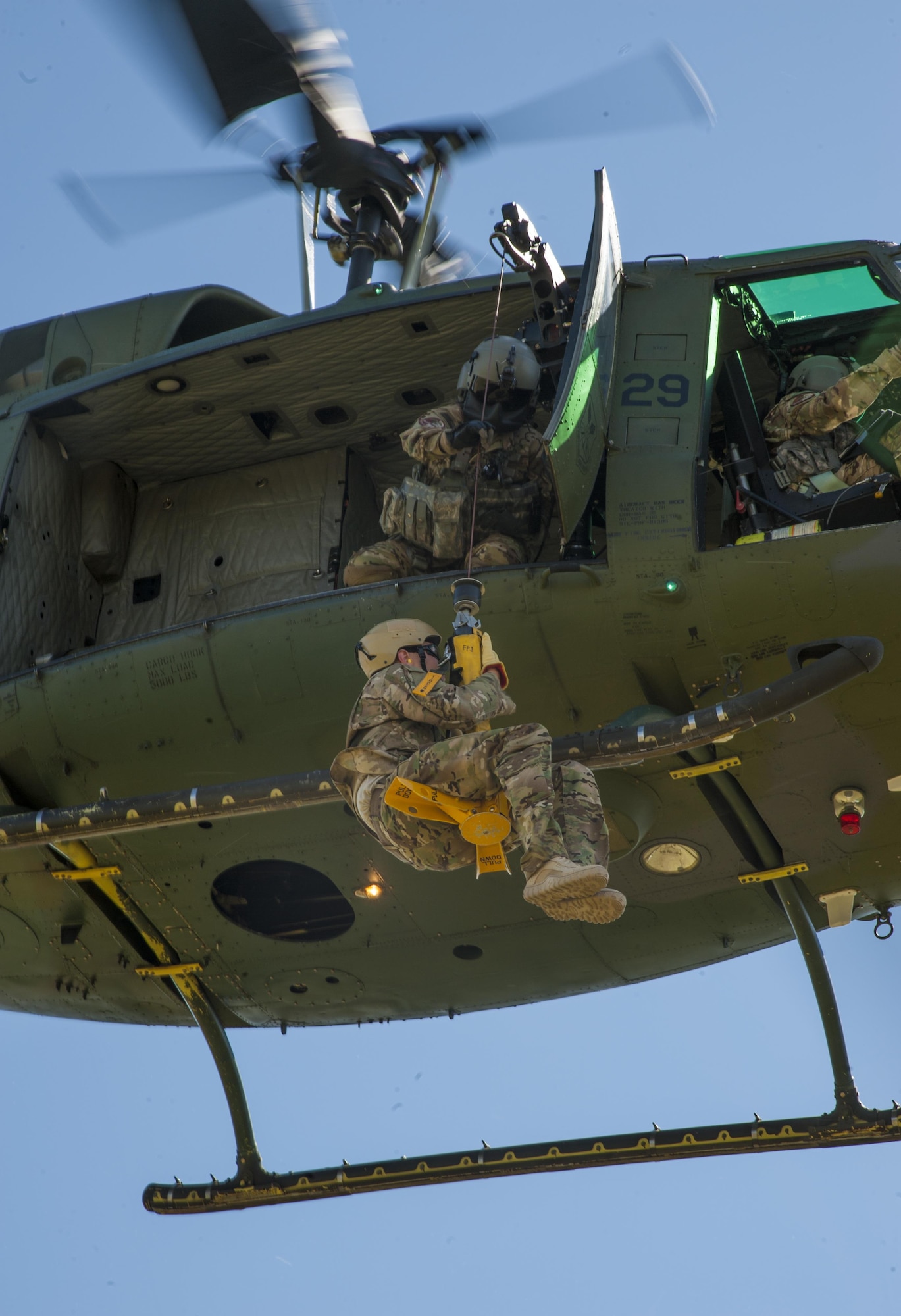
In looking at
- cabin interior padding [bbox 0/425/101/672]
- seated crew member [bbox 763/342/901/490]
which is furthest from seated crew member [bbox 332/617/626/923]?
cabin interior padding [bbox 0/425/101/672]

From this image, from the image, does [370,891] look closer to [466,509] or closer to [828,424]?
[466,509]

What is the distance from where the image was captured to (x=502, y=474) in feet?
24.0

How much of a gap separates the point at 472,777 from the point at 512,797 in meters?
0.18

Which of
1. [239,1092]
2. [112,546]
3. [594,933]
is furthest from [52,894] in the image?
[594,933]

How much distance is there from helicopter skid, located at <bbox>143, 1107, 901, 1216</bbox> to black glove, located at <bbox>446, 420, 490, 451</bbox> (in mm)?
3359

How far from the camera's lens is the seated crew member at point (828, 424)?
687cm

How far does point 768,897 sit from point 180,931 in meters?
3.05

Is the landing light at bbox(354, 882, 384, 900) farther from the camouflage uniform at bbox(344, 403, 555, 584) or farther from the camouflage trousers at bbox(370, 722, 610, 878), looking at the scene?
the camouflage trousers at bbox(370, 722, 610, 878)

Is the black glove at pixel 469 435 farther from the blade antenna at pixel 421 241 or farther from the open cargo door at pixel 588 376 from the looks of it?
the blade antenna at pixel 421 241

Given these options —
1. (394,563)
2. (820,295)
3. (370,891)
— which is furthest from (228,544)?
(820,295)

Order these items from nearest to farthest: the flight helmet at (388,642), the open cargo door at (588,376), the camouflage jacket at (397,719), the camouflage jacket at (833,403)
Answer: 1. the camouflage jacket at (397,719)
2. the flight helmet at (388,642)
3. the open cargo door at (588,376)
4. the camouflage jacket at (833,403)

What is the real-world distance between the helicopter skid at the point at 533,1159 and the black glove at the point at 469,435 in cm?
336

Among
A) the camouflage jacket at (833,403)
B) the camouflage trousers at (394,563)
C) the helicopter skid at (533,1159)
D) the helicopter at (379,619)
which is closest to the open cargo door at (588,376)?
the helicopter at (379,619)

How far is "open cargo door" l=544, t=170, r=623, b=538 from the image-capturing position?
20.6 ft
